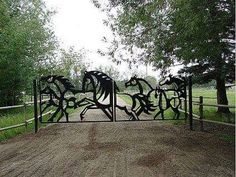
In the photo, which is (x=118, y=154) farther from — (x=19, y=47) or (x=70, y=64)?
(x=70, y=64)

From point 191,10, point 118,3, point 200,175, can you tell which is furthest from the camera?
point 118,3

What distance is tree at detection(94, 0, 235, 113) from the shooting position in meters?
9.38

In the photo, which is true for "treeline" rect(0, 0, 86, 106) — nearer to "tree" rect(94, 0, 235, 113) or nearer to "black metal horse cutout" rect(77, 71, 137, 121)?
"tree" rect(94, 0, 235, 113)

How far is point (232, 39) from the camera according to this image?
45.2 ft

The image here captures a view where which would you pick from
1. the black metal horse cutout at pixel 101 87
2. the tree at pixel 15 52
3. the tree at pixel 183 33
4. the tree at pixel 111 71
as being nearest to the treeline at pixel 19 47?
the tree at pixel 15 52

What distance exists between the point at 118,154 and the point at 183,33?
3.98m

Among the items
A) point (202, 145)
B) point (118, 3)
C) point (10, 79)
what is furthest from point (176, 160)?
point (10, 79)

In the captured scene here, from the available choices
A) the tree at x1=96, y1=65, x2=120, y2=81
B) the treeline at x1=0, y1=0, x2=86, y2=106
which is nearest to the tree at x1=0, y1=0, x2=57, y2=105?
the treeline at x1=0, y1=0, x2=86, y2=106

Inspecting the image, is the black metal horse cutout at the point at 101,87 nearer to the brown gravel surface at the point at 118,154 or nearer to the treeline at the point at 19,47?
the brown gravel surface at the point at 118,154

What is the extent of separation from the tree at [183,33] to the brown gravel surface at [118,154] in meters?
2.63

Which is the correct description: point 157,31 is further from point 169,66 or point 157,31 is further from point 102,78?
point 102,78

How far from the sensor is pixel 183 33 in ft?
34.5

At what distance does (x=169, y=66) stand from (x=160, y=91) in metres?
3.49

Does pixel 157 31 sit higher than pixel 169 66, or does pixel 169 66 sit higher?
pixel 157 31
